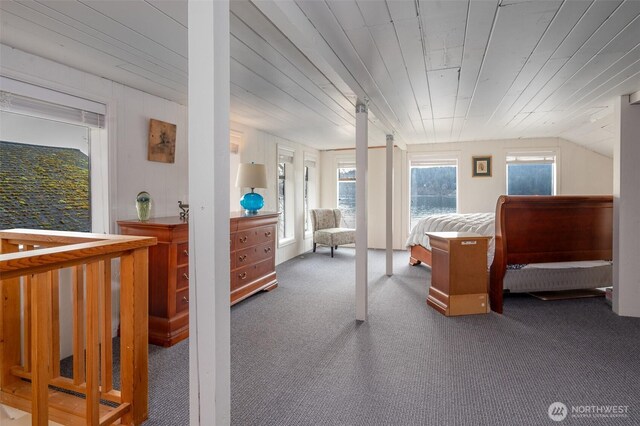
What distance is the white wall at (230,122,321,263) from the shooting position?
463 centimetres

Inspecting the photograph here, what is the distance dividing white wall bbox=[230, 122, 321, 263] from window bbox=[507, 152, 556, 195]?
11.7 feet

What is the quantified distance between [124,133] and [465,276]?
326 cm

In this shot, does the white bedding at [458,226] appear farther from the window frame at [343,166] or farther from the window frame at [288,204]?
the window frame at [343,166]

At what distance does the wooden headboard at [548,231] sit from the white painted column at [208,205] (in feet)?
9.75

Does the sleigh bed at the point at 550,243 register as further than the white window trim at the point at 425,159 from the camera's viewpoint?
No

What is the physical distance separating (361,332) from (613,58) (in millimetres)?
2638

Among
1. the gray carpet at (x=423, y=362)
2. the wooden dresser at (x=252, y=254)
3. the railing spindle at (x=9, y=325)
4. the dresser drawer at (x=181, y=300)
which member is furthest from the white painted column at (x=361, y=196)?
the railing spindle at (x=9, y=325)

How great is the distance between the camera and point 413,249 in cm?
543

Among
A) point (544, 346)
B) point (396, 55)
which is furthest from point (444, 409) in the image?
point (396, 55)

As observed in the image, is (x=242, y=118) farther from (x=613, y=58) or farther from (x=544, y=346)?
(x=544, y=346)

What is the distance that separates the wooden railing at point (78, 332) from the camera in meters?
1.39

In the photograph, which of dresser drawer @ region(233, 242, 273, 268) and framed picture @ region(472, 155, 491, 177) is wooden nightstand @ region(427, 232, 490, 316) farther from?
framed picture @ region(472, 155, 491, 177)

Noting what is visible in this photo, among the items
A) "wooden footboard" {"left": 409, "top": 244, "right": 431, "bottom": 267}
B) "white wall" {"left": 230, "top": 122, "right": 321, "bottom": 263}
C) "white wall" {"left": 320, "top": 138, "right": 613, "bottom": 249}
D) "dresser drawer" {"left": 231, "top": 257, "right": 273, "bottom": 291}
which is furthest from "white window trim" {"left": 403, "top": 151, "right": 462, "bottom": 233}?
"dresser drawer" {"left": 231, "top": 257, "right": 273, "bottom": 291}

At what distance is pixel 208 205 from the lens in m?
1.15
